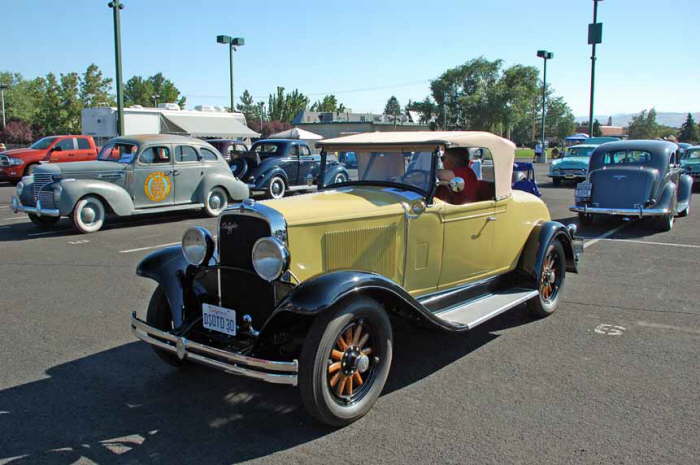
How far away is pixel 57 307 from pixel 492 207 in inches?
178

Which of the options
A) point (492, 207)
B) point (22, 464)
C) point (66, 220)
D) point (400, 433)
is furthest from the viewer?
point (66, 220)

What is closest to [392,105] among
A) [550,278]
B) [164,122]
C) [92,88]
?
[92,88]

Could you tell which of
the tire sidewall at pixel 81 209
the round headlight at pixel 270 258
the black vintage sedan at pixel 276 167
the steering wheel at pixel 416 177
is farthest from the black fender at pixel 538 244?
the black vintage sedan at pixel 276 167

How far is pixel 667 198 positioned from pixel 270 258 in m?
10.2

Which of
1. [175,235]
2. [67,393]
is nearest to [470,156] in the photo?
[67,393]

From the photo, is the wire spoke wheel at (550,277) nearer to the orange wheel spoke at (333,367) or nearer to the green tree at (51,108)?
the orange wheel spoke at (333,367)

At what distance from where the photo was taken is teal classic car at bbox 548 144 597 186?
21.1m

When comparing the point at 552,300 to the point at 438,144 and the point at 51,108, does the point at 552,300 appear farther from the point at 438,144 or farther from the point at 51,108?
the point at 51,108

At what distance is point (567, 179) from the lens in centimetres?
2150

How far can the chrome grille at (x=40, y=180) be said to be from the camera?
1100 centimetres

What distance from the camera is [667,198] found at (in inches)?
445

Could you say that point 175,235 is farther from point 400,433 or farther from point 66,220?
point 400,433

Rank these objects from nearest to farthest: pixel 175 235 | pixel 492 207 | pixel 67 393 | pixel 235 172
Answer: pixel 67 393 → pixel 492 207 → pixel 175 235 → pixel 235 172

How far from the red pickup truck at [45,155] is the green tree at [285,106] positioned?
61.3 m
